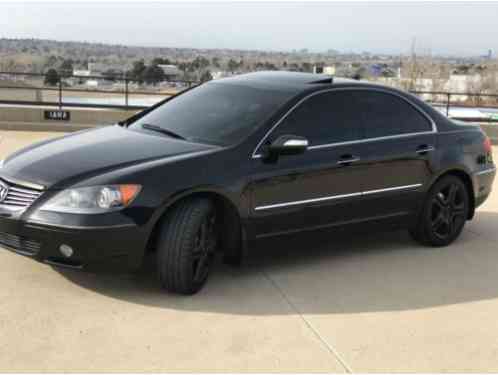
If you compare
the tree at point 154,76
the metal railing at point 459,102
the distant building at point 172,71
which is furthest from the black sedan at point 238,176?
the distant building at point 172,71

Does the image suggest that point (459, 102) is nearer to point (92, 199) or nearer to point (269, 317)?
point (269, 317)

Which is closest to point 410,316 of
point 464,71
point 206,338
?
point 206,338

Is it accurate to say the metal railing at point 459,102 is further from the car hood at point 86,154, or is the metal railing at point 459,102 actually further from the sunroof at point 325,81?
the car hood at point 86,154

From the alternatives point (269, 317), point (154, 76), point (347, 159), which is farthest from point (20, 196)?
point (154, 76)

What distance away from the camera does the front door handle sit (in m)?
5.66

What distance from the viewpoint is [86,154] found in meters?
5.05

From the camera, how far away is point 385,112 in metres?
6.18

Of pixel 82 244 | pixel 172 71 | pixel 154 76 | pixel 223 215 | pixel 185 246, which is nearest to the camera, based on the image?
pixel 82 244

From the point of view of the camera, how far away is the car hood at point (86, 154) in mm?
4746

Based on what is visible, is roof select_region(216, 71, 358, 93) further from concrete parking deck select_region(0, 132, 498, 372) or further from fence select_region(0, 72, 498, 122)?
fence select_region(0, 72, 498, 122)

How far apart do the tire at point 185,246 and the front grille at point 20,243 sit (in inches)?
32.3

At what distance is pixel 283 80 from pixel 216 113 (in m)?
0.77

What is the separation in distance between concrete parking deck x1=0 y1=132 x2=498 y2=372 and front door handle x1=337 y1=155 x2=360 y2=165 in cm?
65

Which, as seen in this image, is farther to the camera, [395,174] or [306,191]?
[395,174]
